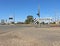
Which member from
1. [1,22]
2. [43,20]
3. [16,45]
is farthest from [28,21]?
[16,45]

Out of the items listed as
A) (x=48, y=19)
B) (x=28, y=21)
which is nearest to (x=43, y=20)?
(x=48, y=19)

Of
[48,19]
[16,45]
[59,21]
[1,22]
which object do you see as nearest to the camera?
[16,45]

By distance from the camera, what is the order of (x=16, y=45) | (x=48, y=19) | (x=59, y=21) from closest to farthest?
(x=16, y=45) → (x=48, y=19) → (x=59, y=21)

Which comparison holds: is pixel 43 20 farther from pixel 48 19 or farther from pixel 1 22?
pixel 1 22

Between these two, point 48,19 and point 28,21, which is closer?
point 48,19

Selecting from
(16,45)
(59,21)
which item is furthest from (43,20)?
(16,45)

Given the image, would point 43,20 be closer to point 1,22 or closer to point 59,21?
point 59,21

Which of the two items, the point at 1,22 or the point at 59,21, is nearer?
the point at 59,21

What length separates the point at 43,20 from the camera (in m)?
128

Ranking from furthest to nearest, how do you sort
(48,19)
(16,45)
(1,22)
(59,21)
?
(1,22) → (59,21) → (48,19) → (16,45)

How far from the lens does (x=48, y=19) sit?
125 meters

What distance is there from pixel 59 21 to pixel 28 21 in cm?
2966

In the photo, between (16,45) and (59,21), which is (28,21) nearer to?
(59,21)

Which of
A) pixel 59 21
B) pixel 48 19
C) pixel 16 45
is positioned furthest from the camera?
pixel 59 21
